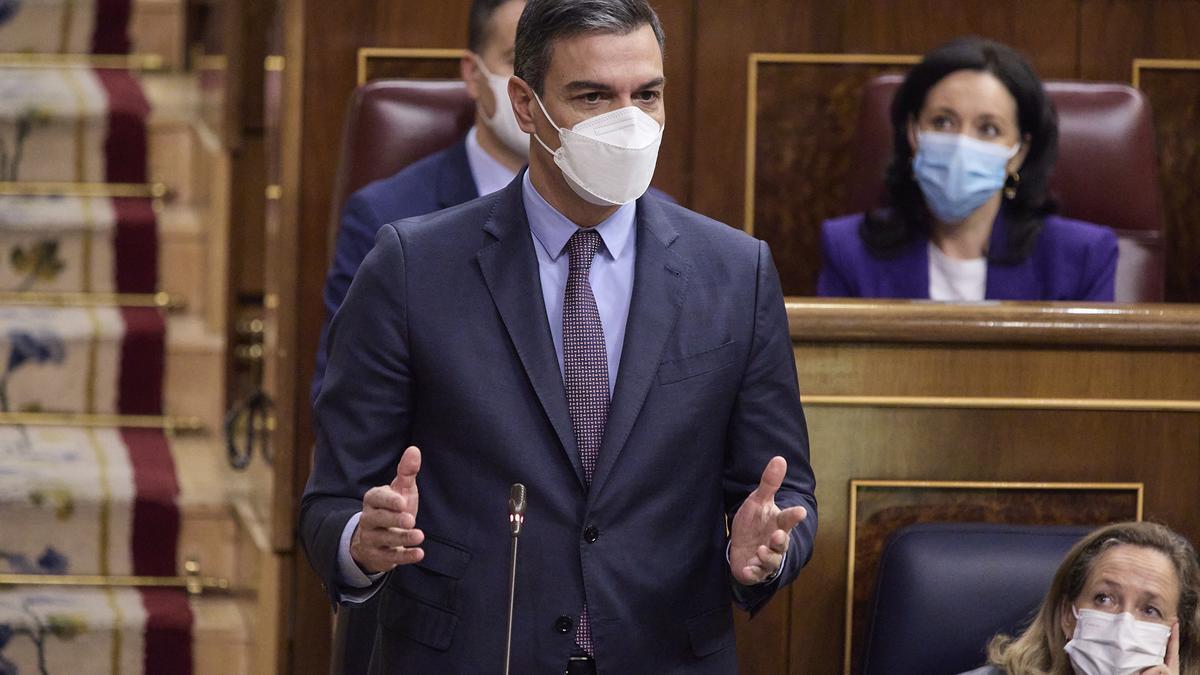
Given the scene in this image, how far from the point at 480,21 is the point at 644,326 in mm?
954

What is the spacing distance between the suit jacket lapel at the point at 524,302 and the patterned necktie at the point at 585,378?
0.04ft

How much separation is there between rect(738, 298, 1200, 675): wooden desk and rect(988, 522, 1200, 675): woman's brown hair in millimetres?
111

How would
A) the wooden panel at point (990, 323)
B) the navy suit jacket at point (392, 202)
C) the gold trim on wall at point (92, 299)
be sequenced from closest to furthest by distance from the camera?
1. the wooden panel at point (990, 323)
2. the navy suit jacket at point (392, 202)
3. the gold trim on wall at point (92, 299)

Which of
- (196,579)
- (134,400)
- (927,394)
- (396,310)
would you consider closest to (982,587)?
(927,394)

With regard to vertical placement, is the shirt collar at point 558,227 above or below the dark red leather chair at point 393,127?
below

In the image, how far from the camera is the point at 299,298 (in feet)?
8.08

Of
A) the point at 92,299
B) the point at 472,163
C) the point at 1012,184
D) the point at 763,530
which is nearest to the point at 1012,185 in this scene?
the point at 1012,184

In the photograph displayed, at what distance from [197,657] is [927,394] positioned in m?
1.21

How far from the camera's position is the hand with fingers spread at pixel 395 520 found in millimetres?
1163

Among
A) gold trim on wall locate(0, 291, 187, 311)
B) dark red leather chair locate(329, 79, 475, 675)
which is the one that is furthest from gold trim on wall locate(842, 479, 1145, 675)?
gold trim on wall locate(0, 291, 187, 311)

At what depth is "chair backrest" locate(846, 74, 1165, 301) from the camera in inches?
99.4

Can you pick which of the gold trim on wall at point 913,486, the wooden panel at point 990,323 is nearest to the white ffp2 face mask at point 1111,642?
the gold trim on wall at point 913,486

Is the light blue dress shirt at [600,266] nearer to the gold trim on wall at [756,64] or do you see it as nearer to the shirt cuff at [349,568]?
the shirt cuff at [349,568]

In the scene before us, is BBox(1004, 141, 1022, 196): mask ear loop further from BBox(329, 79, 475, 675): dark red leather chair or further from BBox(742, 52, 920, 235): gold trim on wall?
BBox(329, 79, 475, 675): dark red leather chair
